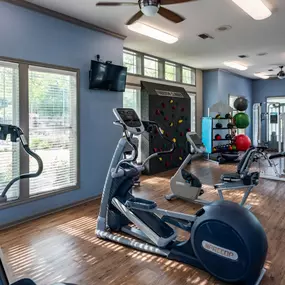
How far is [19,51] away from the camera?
351 centimetres

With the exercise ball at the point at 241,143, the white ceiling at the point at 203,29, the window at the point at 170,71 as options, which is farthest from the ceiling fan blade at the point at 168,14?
the exercise ball at the point at 241,143

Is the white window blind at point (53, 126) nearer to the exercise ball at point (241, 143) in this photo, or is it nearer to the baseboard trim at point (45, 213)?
the baseboard trim at point (45, 213)

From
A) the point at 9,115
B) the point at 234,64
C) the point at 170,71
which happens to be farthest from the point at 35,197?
the point at 234,64

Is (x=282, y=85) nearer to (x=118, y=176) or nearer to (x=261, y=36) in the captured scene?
(x=261, y=36)

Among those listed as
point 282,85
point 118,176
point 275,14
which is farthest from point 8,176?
point 282,85

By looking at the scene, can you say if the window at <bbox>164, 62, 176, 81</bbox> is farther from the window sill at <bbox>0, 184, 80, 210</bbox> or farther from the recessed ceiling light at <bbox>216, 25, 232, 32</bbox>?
the window sill at <bbox>0, 184, 80, 210</bbox>

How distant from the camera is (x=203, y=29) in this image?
4.80 meters

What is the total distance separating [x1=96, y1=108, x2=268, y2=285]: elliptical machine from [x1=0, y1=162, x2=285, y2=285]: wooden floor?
0.13 metres

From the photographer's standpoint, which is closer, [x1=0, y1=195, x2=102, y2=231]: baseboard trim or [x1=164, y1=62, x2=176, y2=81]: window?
[x1=0, y1=195, x2=102, y2=231]: baseboard trim

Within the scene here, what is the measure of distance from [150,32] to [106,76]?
107cm

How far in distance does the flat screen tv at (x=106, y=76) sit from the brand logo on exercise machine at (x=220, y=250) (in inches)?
119

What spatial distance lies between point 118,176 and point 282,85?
32.5 ft

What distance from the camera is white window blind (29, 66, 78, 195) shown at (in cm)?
378

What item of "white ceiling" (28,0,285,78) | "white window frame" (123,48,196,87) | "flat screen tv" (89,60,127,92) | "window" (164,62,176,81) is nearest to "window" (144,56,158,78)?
"white window frame" (123,48,196,87)
